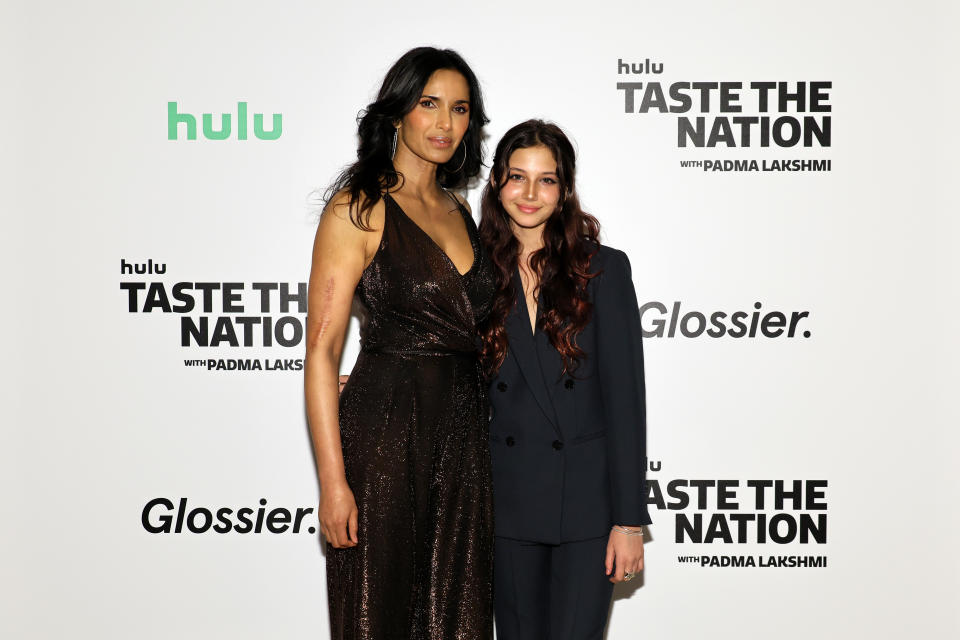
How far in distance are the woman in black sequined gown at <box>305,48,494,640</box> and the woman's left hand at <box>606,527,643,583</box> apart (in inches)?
13.1

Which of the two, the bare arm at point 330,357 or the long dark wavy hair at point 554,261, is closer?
the bare arm at point 330,357

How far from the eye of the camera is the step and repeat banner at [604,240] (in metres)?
3.39

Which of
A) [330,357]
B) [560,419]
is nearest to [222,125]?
[330,357]

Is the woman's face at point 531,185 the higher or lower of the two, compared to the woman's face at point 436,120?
lower

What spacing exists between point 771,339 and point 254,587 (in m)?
2.44

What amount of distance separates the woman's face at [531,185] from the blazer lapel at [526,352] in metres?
0.23

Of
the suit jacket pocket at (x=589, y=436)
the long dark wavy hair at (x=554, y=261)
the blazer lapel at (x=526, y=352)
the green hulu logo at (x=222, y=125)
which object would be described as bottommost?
the suit jacket pocket at (x=589, y=436)

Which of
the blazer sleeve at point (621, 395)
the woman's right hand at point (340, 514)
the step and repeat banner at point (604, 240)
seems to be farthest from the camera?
the step and repeat banner at point (604, 240)

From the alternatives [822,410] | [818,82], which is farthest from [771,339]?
[818,82]

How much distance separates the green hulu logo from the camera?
3410 mm

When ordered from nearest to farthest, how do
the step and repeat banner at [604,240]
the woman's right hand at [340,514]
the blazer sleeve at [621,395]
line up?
the woman's right hand at [340,514], the blazer sleeve at [621,395], the step and repeat banner at [604,240]

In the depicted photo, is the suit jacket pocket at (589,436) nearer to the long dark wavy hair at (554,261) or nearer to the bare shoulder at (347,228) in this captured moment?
the long dark wavy hair at (554,261)

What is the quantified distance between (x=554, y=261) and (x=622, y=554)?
83 centimetres

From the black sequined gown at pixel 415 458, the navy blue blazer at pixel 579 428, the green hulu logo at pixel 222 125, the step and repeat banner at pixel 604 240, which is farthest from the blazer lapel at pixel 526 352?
→ the green hulu logo at pixel 222 125
